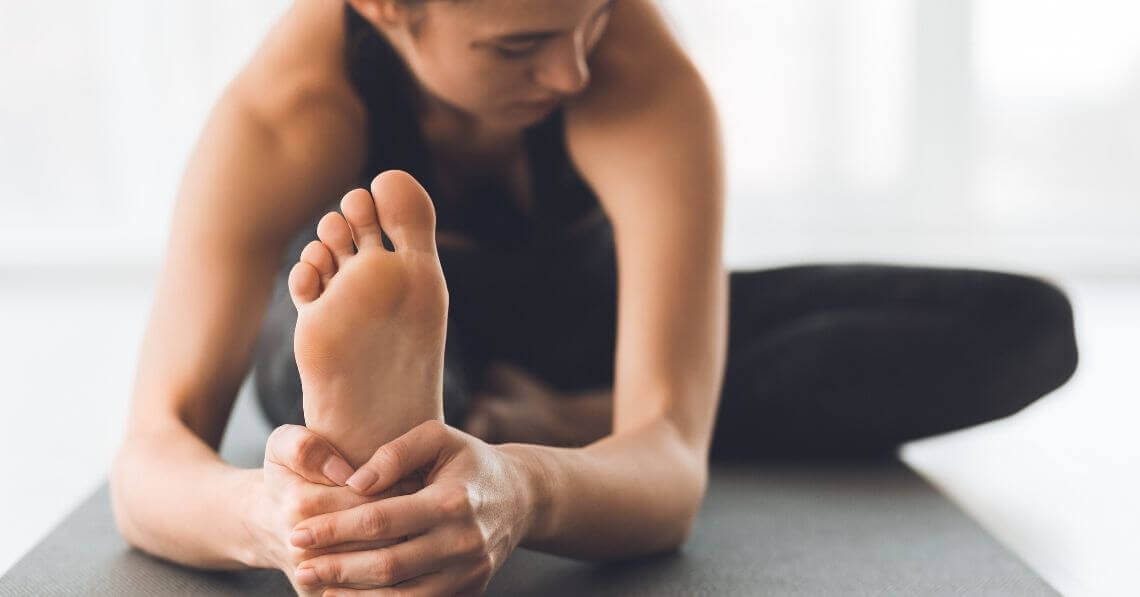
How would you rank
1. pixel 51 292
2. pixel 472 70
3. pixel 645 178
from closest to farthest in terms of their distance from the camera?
pixel 472 70
pixel 645 178
pixel 51 292

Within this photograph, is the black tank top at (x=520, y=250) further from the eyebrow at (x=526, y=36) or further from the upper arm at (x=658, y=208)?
the eyebrow at (x=526, y=36)

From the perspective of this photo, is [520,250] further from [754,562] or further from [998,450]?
[998,450]

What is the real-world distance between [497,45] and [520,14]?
0.04m

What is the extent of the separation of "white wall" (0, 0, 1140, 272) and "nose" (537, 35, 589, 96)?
2.73 meters

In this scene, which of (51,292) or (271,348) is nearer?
(271,348)

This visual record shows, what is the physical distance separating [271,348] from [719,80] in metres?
2.71

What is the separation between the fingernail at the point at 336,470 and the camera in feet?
2.64

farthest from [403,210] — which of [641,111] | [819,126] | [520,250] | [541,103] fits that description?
[819,126]

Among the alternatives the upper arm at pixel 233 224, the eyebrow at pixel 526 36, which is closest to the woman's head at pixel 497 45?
the eyebrow at pixel 526 36

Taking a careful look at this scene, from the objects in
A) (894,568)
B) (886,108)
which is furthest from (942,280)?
(886,108)

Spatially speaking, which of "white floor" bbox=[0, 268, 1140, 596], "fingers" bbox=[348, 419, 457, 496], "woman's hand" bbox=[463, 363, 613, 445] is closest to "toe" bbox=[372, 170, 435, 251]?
"fingers" bbox=[348, 419, 457, 496]

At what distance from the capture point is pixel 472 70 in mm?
1013

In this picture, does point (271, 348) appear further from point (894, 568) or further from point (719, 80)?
point (719, 80)

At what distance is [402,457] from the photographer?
2.60 ft
